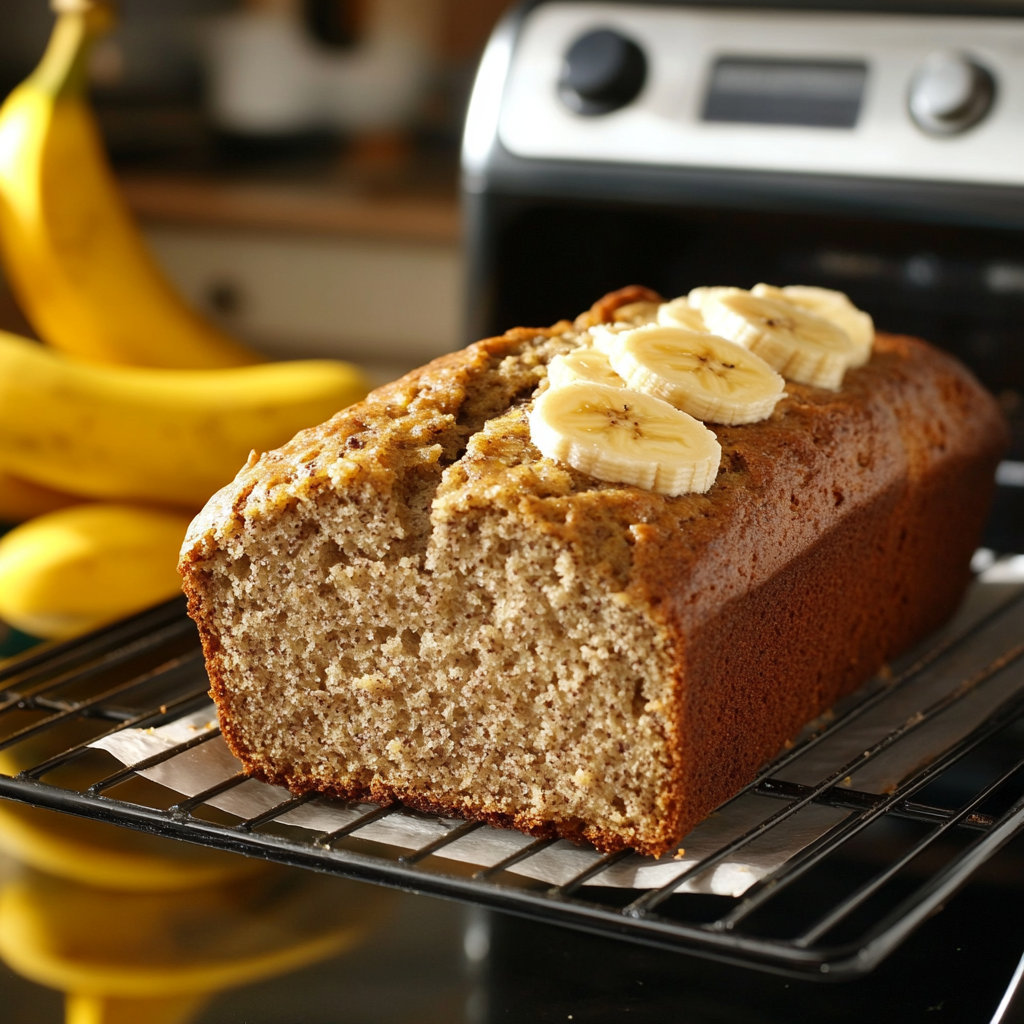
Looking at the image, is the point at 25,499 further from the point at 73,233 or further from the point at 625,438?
the point at 625,438

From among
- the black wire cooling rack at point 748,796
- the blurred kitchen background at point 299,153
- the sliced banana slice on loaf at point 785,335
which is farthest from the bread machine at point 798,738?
the blurred kitchen background at point 299,153

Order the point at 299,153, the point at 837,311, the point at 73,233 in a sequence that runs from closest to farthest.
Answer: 1. the point at 837,311
2. the point at 73,233
3. the point at 299,153

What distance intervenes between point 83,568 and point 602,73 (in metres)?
0.90

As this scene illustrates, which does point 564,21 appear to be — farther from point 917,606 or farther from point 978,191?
point 917,606

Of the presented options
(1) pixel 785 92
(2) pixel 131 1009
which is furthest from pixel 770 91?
(2) pixel 131 1009

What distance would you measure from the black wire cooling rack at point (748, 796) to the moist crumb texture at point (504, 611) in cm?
5

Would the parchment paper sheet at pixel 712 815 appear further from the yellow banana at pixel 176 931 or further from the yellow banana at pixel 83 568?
the yellow banana at pixel 83 568

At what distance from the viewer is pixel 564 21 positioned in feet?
5.85

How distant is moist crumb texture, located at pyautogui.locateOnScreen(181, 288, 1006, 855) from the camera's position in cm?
102

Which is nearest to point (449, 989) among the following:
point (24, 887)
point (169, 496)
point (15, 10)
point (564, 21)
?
point (24, 887)

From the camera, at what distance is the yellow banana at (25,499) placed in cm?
188

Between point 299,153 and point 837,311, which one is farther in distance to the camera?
point 299,153

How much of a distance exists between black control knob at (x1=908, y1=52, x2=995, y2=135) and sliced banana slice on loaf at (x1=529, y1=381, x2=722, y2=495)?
0.70 meters

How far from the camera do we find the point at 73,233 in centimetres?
203
